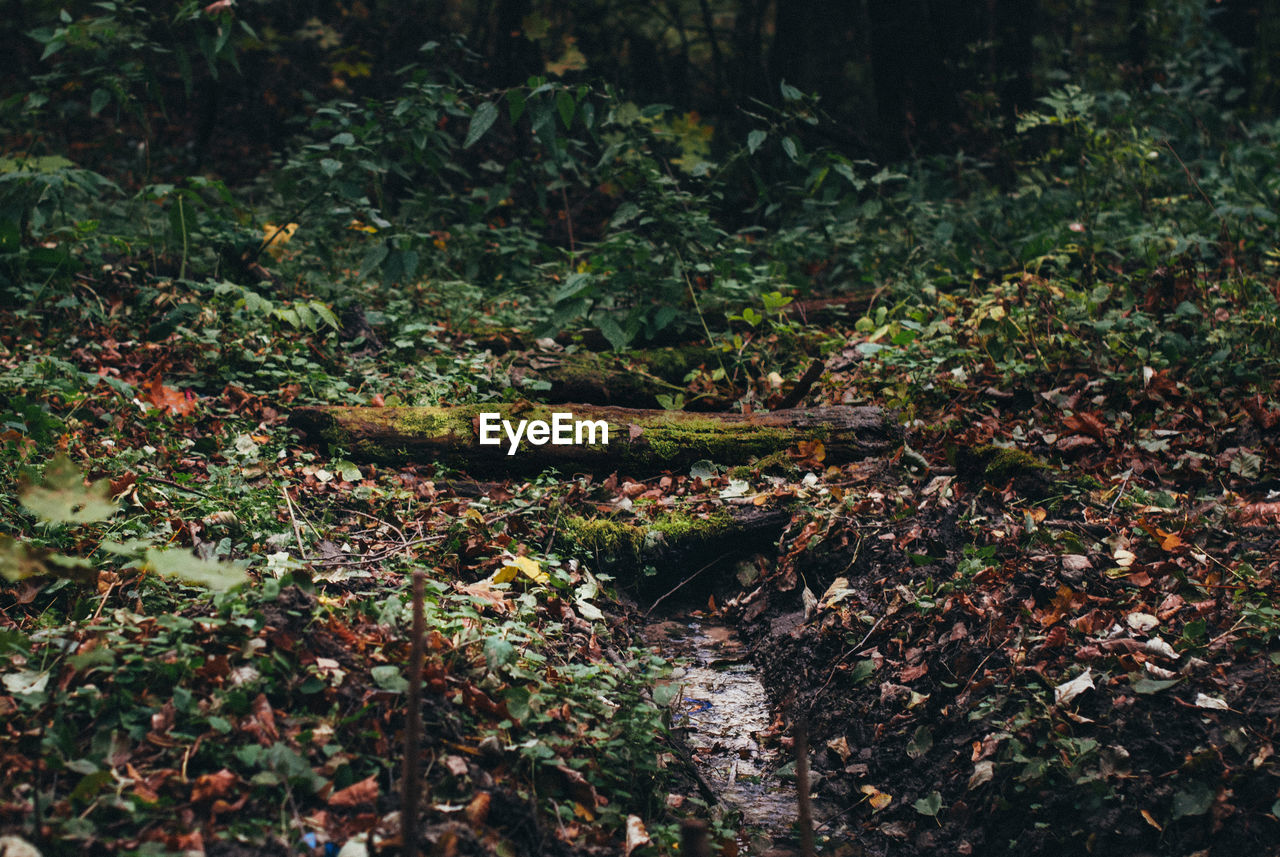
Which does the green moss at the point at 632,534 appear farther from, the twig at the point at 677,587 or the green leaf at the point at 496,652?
the green leaf at the point at 496,652

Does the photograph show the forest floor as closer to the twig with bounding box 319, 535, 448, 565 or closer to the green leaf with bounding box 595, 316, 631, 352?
the twig with bounding box 319, 535, 448, 565

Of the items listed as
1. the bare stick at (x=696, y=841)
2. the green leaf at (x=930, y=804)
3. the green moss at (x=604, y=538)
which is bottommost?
the green leaf at (x=930, y=804)

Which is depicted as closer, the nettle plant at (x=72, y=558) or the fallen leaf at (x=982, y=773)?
the nettle plant at (x=72, y=558)

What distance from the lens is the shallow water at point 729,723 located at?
2945mm

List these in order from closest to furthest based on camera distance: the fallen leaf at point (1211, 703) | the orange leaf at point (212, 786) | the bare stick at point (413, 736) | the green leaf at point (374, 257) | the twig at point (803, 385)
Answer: the bare stick at point (413, 736) → the orange leaf at point (212, 786) → the fallen leaf at point (1211, 703) → the twig at point (803, 385) → the green leaf at point (374, 257)

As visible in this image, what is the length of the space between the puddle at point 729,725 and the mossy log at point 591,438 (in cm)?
105

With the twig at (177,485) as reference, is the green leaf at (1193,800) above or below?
below

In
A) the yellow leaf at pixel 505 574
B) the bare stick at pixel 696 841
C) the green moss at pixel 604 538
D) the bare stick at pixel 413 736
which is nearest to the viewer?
the bare stick at pixel 696 841

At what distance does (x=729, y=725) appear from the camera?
336cm

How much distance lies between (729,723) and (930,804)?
0.84 m

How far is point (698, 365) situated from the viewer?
19.5 ft

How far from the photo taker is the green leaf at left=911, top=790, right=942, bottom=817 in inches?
107

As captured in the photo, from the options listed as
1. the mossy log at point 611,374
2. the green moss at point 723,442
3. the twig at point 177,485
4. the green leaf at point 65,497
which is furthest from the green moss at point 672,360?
the green leaf at point 65,497

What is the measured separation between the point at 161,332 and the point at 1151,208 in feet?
22.7
